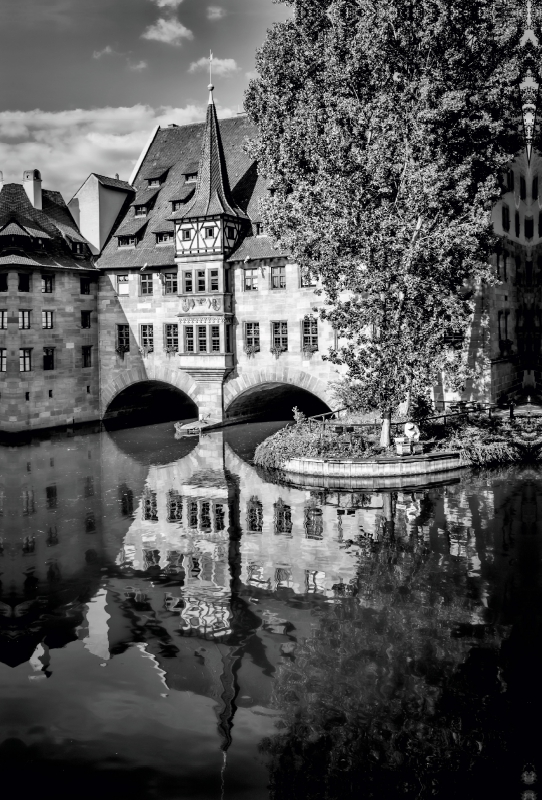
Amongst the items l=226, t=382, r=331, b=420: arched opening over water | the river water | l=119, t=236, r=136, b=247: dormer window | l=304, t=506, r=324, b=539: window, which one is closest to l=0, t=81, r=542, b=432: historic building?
l=119, t=236, r=136, b=247: dormer window

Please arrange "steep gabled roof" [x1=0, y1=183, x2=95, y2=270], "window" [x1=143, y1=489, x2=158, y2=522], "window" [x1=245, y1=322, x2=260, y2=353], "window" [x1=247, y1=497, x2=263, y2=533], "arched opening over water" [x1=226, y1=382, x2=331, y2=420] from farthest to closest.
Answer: "arched opening over water" [x1=226, y1=382, x2=331, y2=420], "steep gabled roof" [x1=0, y1=183, x2=95, y2=270], "window" [x1=245, y1=322, x2=260, y2=353], "window" [x1=143, y1=489, x2=158, y2=522], "window" [x1=247, y1=497, x2=263, y2=533]

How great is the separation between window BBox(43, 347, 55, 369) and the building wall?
0.57ft

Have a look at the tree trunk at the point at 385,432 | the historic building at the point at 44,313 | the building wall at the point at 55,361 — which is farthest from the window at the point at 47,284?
the tree trunk at the point at 385,432

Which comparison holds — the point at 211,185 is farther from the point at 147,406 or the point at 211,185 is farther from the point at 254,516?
the point at 254,516

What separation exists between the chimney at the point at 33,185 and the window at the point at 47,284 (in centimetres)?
459

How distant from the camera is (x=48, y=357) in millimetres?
39094

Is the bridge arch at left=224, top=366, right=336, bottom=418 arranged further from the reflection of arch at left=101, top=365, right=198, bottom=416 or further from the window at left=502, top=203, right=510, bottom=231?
the window at left=502, top=203, right=510, bottom=231

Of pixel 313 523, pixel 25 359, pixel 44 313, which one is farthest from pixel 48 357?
pixel 313 523

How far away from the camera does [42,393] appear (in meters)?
38.7

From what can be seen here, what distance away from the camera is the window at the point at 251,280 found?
120ft

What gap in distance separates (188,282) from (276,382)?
22.3 ft

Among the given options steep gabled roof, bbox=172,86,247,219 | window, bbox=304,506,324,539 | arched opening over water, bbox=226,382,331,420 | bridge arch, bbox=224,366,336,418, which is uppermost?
steep gabled roof, bbox=172,86,247,219

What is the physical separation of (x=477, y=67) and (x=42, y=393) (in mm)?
25474

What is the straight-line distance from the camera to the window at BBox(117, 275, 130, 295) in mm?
40438
